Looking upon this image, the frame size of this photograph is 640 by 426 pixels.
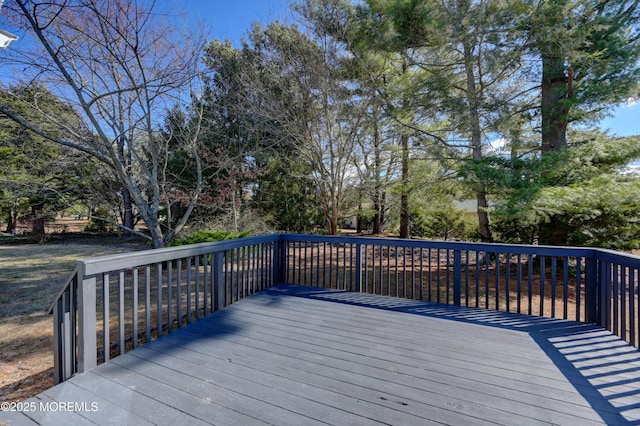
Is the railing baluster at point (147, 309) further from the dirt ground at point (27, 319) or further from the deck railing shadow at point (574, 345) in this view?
the deck railing shadow at point (574, 345)

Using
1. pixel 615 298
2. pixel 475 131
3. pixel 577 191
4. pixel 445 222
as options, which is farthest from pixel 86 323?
pixel 445 222

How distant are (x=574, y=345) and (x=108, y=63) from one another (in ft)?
25.7

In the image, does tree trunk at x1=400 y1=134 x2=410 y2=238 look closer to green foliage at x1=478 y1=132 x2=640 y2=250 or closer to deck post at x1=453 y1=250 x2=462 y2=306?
green foliage at x1=478 y1=132 x2=640 y2=250

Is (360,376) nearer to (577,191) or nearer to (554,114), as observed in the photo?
(577,191)

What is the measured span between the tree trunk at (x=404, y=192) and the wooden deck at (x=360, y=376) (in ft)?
19.0

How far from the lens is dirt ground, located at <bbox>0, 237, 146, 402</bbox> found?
2582 millimetres

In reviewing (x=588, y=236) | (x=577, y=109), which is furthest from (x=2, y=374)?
(x=577, y=109)

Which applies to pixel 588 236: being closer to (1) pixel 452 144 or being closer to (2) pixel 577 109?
(2) pixel 577 109

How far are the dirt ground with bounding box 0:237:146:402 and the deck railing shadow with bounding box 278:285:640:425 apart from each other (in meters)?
2.47

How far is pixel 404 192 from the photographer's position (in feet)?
27.8

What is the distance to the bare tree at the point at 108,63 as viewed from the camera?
468cm

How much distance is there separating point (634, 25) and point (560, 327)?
560cm

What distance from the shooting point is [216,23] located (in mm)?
6281

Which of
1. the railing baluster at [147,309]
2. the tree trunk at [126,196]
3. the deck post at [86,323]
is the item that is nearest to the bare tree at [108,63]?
the tree trunk at [126,196]
